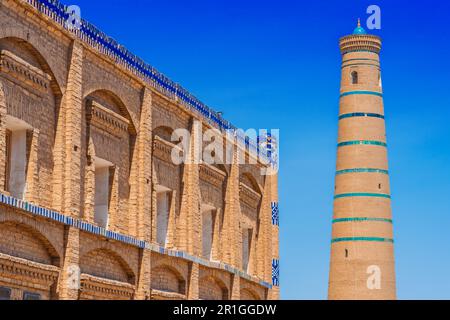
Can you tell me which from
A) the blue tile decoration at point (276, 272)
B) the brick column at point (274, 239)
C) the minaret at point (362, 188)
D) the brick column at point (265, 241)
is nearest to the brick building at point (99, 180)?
the brick column at point (265, 241)

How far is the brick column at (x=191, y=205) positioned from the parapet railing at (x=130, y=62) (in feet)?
3.21

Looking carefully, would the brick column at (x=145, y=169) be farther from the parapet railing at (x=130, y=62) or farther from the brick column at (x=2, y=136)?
the brick column at (x=2, y=136)

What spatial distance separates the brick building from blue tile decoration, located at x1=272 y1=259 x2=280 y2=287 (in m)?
2.98

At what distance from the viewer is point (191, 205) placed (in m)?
24.5

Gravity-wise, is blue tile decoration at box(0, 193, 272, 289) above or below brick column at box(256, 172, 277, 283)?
below

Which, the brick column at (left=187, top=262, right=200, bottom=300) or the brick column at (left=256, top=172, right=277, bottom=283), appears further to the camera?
the brick column at (left=256, top=172, right=277, bottom=283)

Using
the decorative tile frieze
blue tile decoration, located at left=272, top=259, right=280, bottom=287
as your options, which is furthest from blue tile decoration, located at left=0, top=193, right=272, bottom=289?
blue tile decoration, located at left=272, top=259, right=280, bottom=287

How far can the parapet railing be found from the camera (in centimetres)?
1844

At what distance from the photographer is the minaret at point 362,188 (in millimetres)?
42594

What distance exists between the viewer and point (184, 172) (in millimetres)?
24703

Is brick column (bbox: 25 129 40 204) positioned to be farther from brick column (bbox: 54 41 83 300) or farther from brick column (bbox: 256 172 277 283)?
brick column (bbox: 256 172 277 283)

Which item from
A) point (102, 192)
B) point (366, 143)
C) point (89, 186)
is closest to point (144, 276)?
point (102, 192)

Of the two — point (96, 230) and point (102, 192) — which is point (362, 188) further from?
point (96, 230)
